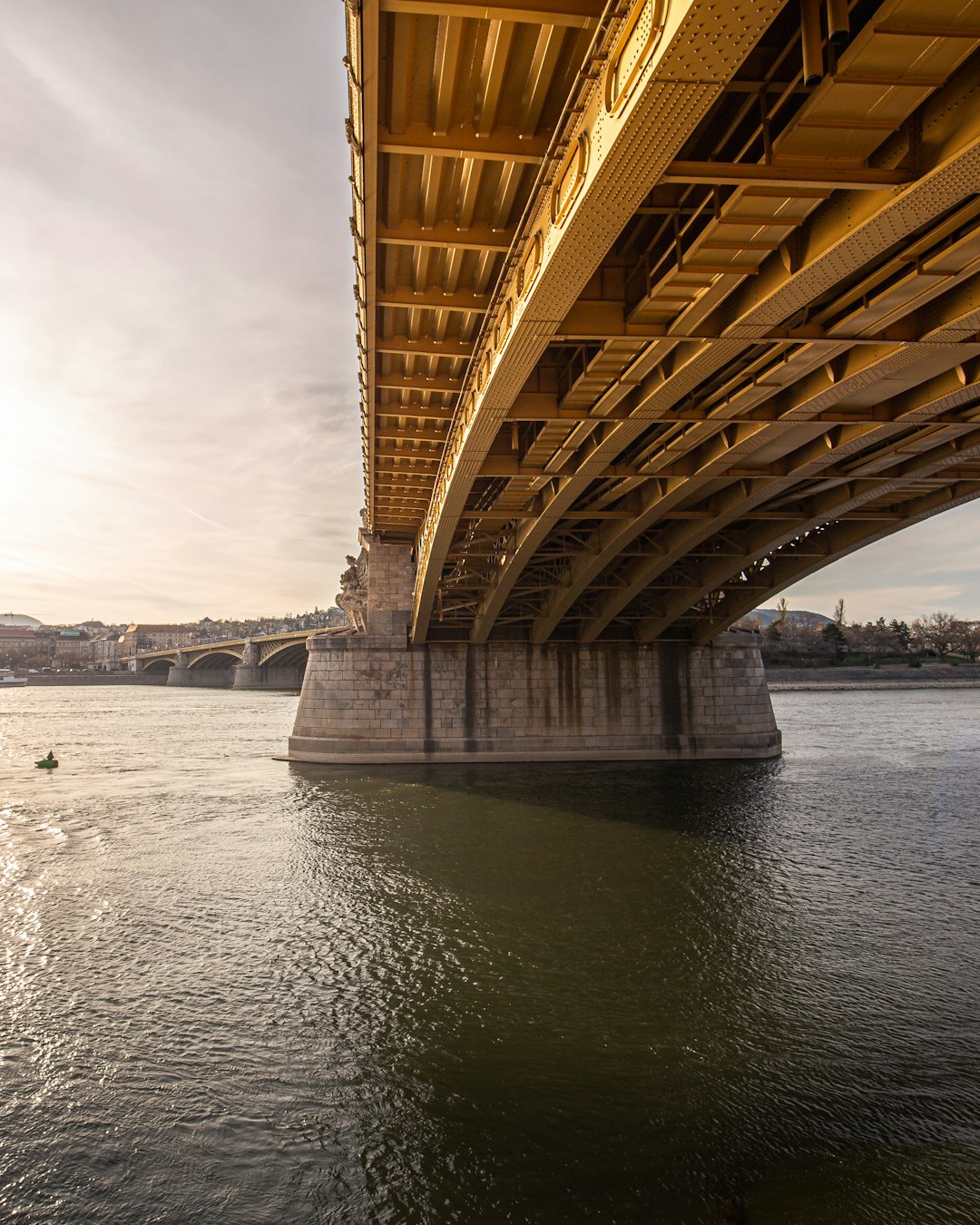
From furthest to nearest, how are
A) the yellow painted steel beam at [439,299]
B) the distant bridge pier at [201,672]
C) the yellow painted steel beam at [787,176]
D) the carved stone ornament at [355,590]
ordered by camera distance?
the distant bridge pier at [201,672]
the carved stone ornament at [355,590]
the yellow painted steel beam at [439,299]
the yellow painted steel beam at [787,176]

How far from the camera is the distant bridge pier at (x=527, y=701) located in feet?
77.6

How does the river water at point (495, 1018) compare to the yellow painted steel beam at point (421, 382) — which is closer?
the river water at point (495, 1018)

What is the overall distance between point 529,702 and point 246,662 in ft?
201

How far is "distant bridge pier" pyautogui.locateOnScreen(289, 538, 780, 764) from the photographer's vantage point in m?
23.6

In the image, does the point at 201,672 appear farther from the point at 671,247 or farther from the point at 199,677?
the point at 671,247

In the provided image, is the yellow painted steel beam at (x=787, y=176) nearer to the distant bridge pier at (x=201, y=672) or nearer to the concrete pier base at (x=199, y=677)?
the distant bridge pier at (x=201, y=672)

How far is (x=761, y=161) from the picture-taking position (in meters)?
5.54

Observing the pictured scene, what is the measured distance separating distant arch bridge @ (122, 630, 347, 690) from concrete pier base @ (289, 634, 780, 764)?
33150mm

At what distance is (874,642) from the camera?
312ft

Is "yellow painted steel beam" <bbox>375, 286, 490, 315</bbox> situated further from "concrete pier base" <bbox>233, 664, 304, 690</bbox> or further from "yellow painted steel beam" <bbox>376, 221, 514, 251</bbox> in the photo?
"concrete pier base" <bbox>233, 664, 304, 690</bbox>

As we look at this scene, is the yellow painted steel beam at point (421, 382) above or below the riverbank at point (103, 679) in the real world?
above

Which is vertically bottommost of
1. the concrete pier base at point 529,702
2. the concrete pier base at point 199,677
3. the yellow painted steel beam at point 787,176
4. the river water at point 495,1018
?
the river water at point 495,1018

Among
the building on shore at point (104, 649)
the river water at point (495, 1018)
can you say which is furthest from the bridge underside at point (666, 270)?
the building on shore at point (104, 649)

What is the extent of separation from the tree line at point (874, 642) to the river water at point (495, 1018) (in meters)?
67.0
